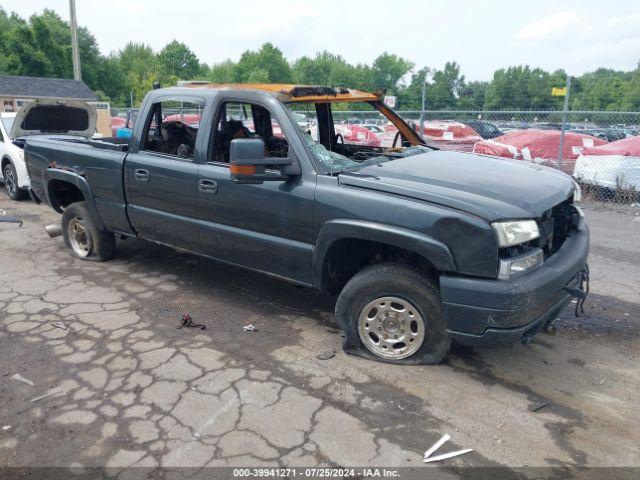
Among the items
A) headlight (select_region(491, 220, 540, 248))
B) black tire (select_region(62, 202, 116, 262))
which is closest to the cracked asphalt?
black tire (select_region(62, 202, 116, 262))

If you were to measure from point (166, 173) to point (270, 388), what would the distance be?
2185mm

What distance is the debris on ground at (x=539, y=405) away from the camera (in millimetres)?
3200

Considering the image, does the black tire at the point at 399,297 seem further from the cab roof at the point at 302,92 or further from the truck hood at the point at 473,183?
the cab roof at the point at 302,92

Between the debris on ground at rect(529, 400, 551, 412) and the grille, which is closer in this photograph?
the debris on ground at rect(529, 400, 551, 412)

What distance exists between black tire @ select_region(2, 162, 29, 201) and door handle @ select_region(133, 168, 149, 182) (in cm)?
564

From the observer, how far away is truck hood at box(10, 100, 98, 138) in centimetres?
866

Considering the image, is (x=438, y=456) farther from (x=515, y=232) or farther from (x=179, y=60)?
(x=179, y=60)

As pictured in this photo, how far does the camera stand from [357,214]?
3475 millimetres

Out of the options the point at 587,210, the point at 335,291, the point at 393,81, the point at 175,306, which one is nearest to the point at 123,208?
the point at 175,306

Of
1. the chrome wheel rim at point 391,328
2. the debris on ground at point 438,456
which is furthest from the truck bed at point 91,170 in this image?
the debris on ground at point 438,456

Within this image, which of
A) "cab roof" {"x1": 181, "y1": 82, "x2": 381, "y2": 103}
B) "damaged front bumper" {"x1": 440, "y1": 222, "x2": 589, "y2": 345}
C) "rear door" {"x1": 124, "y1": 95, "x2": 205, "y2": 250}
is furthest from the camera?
"rear door" {"x1": 124, "y1": 95, "x2": 205, "y2": 250}

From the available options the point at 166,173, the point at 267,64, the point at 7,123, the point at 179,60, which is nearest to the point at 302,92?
the point at 166,173

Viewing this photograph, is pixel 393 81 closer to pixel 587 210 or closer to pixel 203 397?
pixel 587 210

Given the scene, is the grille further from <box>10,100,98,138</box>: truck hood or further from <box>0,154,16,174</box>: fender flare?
<box>0,154,16,174</box>: fender flare
